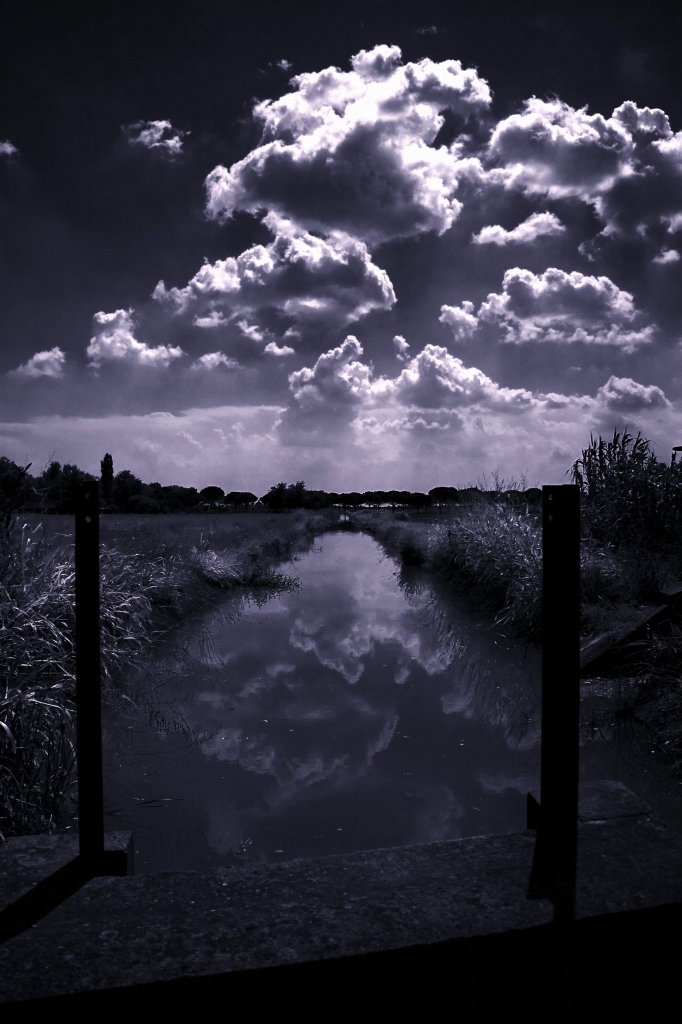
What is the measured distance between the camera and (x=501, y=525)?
393 inches

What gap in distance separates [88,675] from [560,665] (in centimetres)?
168

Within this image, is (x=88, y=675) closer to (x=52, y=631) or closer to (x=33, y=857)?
(x=33, y=857)

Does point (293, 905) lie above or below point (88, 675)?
below

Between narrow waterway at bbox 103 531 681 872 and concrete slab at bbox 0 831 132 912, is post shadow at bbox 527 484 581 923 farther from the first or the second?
concrete slab at bbox 0 831 132 912

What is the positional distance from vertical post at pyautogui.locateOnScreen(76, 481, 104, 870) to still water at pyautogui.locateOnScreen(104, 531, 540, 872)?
2.64 ft

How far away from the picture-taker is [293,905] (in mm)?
2035

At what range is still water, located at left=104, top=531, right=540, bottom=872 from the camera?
319 centimetres

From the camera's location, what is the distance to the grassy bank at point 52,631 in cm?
318

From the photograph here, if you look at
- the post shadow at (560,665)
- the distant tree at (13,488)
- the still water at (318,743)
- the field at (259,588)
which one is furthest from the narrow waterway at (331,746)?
the distant tree at (13,488)

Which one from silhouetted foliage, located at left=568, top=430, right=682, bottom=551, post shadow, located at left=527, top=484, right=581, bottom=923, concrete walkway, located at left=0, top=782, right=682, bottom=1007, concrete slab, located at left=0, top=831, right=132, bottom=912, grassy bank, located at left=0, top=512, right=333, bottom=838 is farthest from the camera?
silhouetted foliage, located at left=568, top=430, right=682, bottom=551

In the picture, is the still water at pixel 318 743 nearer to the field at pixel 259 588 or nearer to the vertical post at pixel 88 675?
the field at pixel 259 588

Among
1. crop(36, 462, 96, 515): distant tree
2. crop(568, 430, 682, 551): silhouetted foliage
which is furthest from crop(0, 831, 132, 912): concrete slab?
crop(568, 430, 682, 551): silhouetted foliage

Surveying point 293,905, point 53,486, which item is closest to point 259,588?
point 53,486

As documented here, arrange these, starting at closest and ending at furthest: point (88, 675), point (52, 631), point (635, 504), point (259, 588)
Result: point (88, 675), point (52, 631), point (635, 504), point (259, 588)
